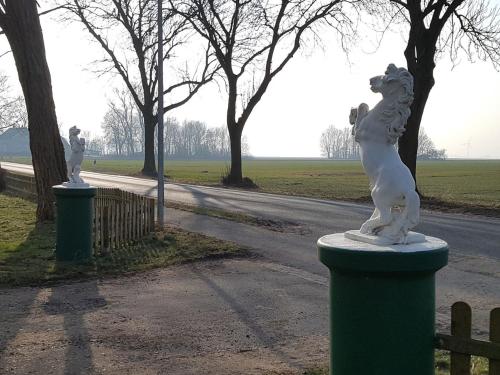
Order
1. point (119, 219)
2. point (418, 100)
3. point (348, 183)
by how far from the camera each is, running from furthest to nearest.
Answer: point (348, 183) → point (418, 100) → point (119, 219)

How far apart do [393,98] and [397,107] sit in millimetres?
61

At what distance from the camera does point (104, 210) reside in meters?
11.4

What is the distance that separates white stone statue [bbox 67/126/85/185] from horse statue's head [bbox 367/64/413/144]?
26.6ft

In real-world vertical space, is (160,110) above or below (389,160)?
above

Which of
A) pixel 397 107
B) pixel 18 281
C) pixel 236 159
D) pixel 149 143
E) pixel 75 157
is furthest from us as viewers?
pixel 149 143

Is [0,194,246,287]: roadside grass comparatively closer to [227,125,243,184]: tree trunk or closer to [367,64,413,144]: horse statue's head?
[367,64,413,144]: horse statue's head

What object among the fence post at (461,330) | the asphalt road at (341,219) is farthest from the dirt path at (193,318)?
the fence post at (461,330)

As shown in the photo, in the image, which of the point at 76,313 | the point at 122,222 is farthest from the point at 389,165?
the point at 122,222

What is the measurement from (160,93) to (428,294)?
37.1ft

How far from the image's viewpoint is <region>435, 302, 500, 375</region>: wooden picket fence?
139 inches

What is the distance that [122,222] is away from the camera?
11711mm

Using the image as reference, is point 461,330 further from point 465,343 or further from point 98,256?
point 98,256

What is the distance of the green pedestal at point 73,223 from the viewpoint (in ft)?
33.9

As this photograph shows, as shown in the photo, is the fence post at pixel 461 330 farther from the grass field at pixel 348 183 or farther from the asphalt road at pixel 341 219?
the grass field at pixel 348 183
